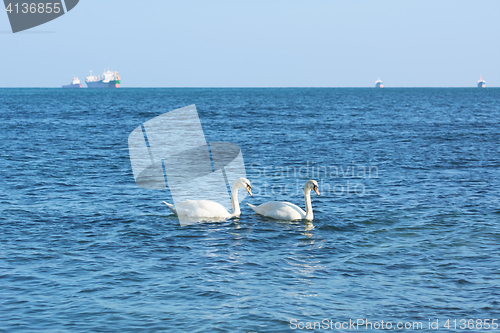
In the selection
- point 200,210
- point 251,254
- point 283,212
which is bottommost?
point 251,254

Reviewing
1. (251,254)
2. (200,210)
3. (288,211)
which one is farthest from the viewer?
(288,211)

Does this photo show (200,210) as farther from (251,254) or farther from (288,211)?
(251,254)

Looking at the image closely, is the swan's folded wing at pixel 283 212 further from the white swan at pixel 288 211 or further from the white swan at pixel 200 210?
the white swan at pixel 200 210

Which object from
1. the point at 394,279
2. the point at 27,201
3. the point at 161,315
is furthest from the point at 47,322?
the point at 27,201

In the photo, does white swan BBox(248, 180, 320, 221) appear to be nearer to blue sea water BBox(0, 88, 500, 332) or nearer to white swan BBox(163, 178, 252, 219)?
blue sea water BBox(0, 88, 500, 332)

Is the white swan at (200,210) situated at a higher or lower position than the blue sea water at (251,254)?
higher

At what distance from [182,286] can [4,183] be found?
12501 millimetres

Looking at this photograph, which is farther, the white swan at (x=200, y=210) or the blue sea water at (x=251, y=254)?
the white swan at (x=200, y=210)

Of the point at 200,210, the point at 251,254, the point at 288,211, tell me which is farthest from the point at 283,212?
the point at 251,254

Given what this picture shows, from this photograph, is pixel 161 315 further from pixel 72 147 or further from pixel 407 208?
pixel 72 147

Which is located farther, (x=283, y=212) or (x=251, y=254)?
(x=283, y=212)

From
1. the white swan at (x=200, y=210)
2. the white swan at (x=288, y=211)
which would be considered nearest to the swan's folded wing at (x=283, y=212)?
the white swan at (x=288, y=211)

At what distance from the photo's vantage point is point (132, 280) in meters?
9.99

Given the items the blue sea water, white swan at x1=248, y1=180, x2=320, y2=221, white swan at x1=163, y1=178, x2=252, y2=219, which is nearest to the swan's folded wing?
white swan at x1=248, y1=180, x2=320, y2=221
